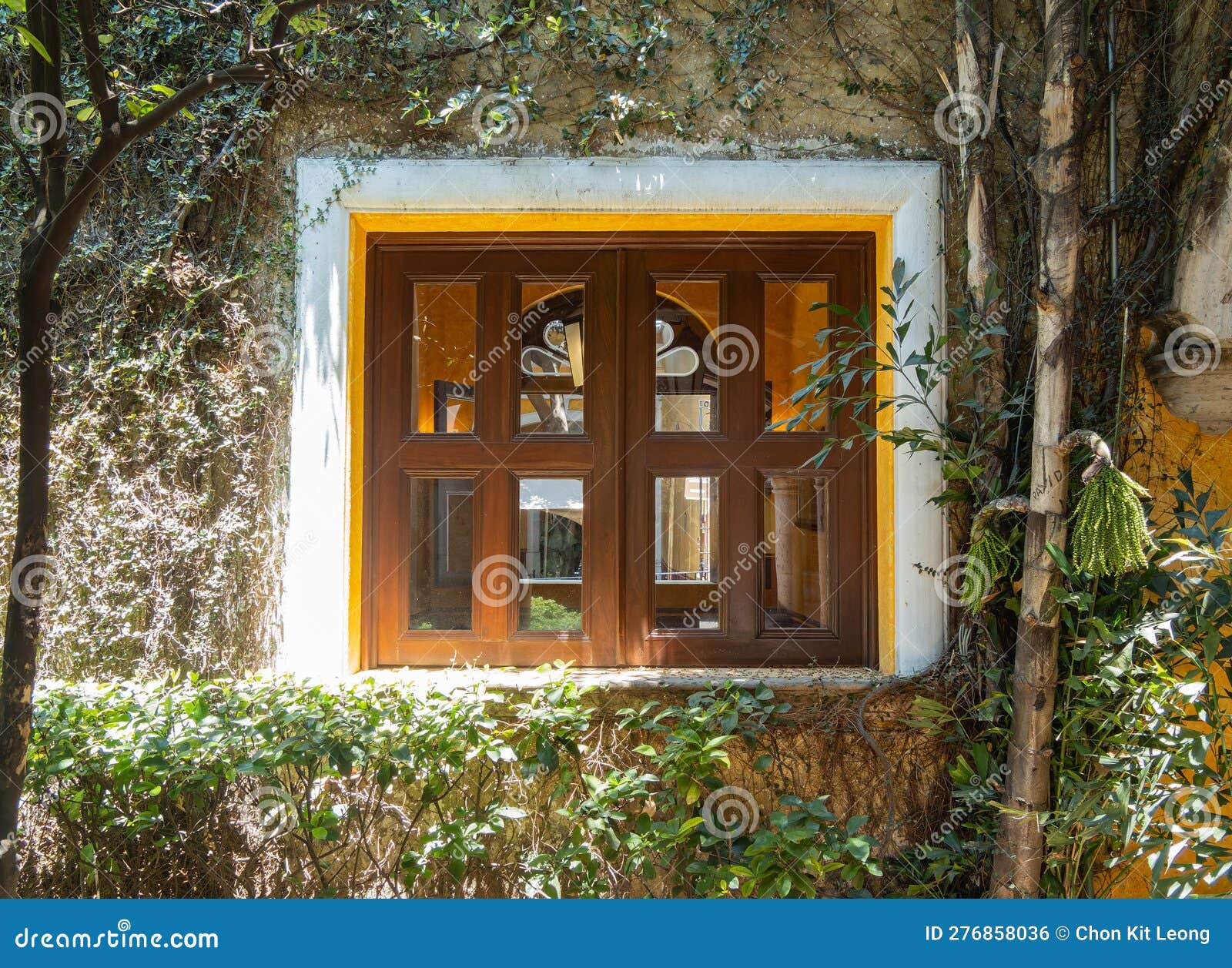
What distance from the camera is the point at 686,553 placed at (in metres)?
2.87

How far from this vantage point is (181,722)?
7.41 ft

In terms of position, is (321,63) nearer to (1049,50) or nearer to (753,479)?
(753,479)

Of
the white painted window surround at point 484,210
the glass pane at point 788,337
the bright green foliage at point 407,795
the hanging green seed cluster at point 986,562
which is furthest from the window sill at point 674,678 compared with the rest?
the glass pane at point 788,337

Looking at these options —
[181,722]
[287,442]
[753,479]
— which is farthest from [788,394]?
[181,722]

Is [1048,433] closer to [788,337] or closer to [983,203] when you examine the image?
[983,203]

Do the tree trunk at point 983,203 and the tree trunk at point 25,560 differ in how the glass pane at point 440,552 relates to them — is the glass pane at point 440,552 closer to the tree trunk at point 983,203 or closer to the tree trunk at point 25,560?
the tree trunk at point 25,560

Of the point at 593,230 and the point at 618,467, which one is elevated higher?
the point at 593,230

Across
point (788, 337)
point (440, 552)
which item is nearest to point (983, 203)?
→ point (788, 337)

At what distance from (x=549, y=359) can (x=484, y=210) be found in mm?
536

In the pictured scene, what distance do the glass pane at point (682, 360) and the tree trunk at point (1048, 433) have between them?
103 centimetres

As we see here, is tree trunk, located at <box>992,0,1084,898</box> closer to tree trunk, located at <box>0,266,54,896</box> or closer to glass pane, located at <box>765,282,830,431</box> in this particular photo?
glass pane, located at <box>765,282,830,431</box>

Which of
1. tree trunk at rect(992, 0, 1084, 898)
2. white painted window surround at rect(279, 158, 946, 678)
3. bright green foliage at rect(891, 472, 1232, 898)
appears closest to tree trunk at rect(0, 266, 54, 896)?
white painted window surround at rect(279, 158, 946, 678)

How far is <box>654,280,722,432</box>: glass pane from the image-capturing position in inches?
114

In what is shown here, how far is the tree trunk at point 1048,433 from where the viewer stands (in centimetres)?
226
